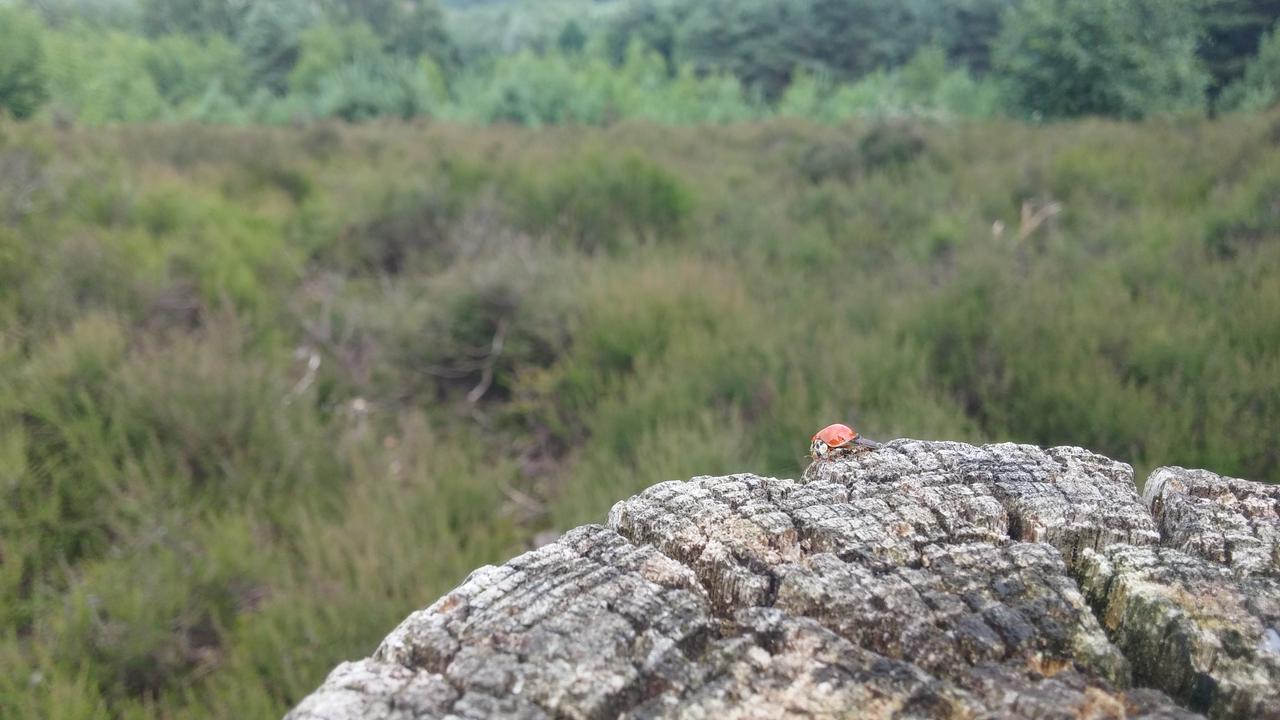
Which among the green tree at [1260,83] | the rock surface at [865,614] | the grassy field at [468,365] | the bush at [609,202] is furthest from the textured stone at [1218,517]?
the green tree at [1260,83]

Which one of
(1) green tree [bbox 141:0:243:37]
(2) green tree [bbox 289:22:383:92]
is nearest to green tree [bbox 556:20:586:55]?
(2) green tree [bbox 289:22:383:92]

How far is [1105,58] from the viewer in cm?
1373

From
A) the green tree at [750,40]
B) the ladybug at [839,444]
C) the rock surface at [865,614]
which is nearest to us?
the rock surface at [865,614]

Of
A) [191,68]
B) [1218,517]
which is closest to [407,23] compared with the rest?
[191,68]

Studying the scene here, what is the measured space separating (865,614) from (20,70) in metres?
24.9

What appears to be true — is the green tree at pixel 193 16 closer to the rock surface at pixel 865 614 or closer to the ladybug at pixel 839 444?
the ladybug at pixel 839 444

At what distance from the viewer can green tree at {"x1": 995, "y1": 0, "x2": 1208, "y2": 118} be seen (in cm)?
1223

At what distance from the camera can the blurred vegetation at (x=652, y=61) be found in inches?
513

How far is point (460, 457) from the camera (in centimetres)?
396

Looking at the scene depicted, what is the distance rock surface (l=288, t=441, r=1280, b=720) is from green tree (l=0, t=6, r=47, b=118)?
Answer: 2202 cm

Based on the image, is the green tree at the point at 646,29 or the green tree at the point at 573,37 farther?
the green tree at the point at 573,37

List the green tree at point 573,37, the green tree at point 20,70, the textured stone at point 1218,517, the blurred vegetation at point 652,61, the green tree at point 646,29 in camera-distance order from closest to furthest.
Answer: the textured stone at point 1218,517 → the blurred vegetation at point 652,61 → the green tree at point 20,70 → the green tree at point 646,29 → the green tree at point 573,37

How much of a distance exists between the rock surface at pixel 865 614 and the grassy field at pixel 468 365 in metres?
2.10

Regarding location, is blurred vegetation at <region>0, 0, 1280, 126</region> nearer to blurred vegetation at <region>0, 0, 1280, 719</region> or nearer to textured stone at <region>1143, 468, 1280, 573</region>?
blurred vegetation at <region>0, 0, 1280, 719</region>
